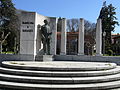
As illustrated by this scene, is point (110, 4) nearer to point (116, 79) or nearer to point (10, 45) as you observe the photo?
point (10, 45)

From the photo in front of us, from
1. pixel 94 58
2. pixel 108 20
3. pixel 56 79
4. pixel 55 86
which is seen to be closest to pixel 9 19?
pixel 108 20

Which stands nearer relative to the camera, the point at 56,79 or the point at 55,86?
the point at 55,86

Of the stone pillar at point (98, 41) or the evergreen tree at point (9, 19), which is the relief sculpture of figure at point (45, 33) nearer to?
the stone pillar at point (98, 41)

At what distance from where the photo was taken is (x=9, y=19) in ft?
172

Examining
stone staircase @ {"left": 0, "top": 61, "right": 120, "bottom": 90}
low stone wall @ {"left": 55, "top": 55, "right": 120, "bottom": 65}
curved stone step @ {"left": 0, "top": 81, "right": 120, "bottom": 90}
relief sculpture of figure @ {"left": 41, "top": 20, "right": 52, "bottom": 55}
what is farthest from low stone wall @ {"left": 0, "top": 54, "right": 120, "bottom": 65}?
curved stone step @ {"left": 0, "top": 81, "right": 120, "bottom": 90}

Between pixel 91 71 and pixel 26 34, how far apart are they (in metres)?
8.67

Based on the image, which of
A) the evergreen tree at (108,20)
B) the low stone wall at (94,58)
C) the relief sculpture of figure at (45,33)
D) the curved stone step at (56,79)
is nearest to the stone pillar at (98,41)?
the low stone wall at (94,58)

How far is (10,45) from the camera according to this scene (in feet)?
167

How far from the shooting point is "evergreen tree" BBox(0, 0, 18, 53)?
163 ft

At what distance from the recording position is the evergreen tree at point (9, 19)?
49.8 m

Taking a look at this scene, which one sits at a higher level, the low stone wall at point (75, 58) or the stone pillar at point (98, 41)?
the stone pillar at point (98, 41)

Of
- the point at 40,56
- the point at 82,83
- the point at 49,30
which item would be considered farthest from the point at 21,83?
the point at 49,30

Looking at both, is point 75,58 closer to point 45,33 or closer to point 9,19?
point 45,33

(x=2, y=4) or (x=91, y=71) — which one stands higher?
(x=2, y=4)
